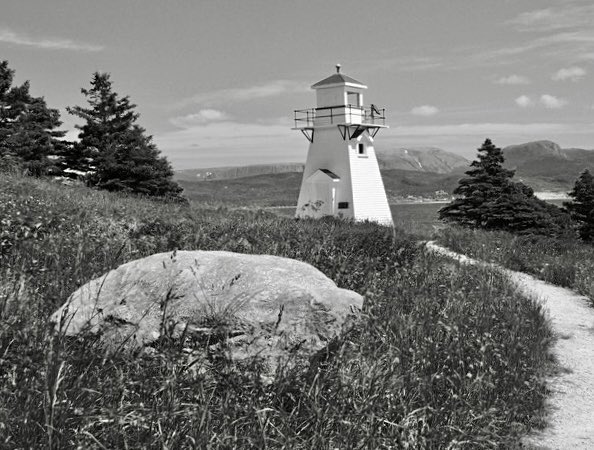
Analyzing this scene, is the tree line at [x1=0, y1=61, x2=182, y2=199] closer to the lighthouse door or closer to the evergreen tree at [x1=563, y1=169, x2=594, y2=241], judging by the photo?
the lighthouse door

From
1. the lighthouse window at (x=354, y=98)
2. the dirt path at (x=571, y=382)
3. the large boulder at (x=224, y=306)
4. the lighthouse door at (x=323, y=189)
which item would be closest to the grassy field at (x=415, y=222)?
the lighthouse door at (x=323, y=189)

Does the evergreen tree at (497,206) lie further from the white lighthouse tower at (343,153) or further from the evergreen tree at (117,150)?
the evergreen tree at (117,150)

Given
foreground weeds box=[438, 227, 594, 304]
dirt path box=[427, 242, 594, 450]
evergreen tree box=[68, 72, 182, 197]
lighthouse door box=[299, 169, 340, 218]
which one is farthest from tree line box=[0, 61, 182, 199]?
dirt path box=[427, 242, 594, 450]

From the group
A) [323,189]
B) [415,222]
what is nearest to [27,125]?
[323,189]

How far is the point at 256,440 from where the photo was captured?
464 cm

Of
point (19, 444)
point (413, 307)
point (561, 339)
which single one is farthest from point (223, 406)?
point (561, 339)

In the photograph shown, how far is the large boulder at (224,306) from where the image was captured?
5.98 m

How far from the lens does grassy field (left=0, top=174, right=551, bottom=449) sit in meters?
4.22

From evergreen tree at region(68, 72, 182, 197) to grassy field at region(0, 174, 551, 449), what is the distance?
25.1 metres

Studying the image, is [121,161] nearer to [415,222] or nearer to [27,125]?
[27,125]

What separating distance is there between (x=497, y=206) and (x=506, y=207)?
55 cm

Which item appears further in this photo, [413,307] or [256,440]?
[413,307]

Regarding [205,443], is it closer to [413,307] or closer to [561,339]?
[413,307]

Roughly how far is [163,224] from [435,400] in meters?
8.10
